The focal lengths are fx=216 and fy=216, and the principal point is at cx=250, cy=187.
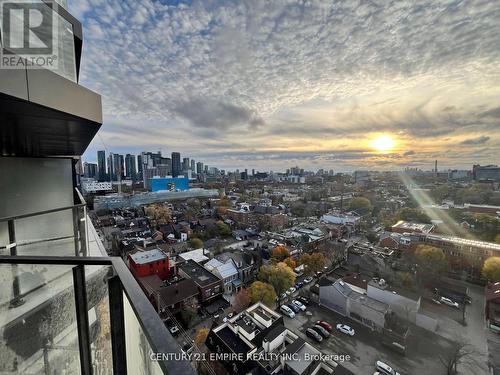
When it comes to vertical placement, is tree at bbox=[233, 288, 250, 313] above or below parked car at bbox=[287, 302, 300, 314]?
above

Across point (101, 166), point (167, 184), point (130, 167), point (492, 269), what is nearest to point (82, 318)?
point (492, 269)

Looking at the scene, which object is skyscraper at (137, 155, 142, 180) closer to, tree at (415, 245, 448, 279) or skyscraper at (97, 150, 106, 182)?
skyscraper at (97, 150, 106, 182)

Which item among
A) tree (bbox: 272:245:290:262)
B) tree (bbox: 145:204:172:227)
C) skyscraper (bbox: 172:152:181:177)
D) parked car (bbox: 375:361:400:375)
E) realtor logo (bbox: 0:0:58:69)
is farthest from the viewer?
skyscraper (bbox: 172:152:181:177)

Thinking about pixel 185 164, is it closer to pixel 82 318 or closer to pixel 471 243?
pixel 471 243

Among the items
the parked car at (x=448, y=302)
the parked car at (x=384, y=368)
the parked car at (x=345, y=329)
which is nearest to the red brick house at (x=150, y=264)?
the parked car at (x=345, y=329)

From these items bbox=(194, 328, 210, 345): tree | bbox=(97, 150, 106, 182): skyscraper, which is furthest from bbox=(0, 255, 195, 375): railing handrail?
bbox=(97, 150, 106, 182): skyscraper
